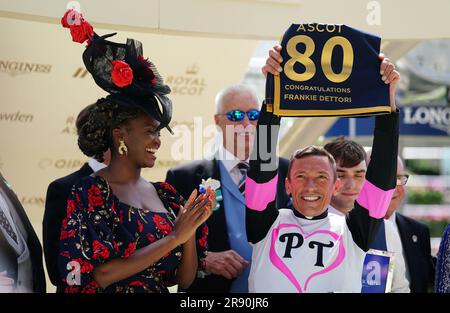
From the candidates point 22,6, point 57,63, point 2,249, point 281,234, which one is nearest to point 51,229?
point 2,249

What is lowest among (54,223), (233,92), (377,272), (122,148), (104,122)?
(377,272)

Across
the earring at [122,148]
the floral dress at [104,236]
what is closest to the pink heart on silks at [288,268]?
the floral dress at [104,236]

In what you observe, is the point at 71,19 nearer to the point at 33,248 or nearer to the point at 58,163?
the point at 33,248

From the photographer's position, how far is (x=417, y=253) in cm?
430

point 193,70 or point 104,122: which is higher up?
point 193,70

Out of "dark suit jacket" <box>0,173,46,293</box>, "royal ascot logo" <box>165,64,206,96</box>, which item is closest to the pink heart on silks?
"dark suit jacket" <box>0,173,46,293</box>

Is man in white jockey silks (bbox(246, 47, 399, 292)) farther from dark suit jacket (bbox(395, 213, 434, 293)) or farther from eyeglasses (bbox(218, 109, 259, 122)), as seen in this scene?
dark suit jacket (bbox(395, 213, 434, 293))

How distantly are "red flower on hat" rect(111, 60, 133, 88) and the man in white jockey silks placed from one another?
62 centimetres

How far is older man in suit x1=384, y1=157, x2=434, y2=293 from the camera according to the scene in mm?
4219

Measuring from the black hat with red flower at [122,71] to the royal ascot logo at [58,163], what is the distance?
282cm

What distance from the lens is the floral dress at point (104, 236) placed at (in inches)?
116

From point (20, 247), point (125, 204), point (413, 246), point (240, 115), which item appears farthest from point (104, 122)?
point (413, 246)

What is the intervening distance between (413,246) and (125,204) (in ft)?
6.27

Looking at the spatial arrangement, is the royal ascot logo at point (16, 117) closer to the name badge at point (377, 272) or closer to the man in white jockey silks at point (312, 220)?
the man in white jockey silks at point (312, 220)
